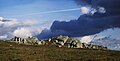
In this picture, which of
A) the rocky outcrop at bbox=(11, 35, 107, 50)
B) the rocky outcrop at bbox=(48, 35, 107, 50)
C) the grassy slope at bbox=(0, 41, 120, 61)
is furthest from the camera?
the rocky outcrop at bbox=(48, 35, 107, 50)

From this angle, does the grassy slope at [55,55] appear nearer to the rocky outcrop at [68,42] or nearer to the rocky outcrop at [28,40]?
the rocky outcrop at [28,40]

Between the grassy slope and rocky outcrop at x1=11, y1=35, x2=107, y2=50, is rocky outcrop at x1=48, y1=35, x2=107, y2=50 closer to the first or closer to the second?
rocky outcrop at x1=11, y1=35, x2=107, y2=50

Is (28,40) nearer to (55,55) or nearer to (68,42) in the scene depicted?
(68,42)

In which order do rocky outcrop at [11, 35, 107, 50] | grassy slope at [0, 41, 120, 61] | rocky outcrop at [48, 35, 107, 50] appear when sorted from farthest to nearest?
rocky outcrop at [48, 35, 107, 50] → rocky outcrop at [11, 35, 107, 50] → grassy slope at [0, 41, 120, 61]

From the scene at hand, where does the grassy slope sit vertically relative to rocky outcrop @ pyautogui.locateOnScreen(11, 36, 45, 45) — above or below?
below

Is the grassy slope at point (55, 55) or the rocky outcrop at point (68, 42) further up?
the rocky outcrop at point (68, 42)

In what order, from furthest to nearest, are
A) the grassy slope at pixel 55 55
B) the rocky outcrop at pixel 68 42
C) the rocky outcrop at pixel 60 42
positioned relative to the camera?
the rocky outcrop at pixel 68 42 < the rocky outcrop at pixel 60 42 < the grassy slope at pixel 55 55

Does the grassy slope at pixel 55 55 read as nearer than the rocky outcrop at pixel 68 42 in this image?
Yes

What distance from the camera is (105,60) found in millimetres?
52406

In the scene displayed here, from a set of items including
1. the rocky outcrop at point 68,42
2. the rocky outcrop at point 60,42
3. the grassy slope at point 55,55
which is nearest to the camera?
the grassy slope at point 55,55

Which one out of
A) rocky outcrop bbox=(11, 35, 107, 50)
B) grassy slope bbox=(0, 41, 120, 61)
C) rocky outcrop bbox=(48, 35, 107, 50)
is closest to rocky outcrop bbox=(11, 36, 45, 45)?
rocky outcrop bbox=(11, 35, 107, 50)

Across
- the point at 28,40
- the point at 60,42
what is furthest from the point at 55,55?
the point at 60,42

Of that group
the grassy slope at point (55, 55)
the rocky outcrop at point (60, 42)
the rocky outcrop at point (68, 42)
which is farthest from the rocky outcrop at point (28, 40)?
→ the grassy slope at point (55, 55)

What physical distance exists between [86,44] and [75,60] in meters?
88.1
